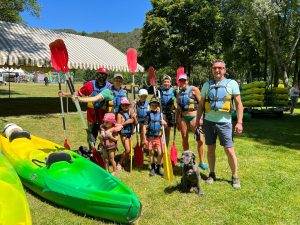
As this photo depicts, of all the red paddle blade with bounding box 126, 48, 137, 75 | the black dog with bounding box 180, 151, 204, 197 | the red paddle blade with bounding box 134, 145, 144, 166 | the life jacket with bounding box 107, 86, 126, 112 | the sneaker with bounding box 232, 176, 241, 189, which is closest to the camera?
the black dog with bounding box 180, 151, 204, 197

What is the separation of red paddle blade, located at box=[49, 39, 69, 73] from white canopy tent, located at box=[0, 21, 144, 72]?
6.15 meters

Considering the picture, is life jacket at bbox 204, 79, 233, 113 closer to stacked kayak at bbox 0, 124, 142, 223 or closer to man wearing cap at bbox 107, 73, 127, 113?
man wearing cap at bbox 107, 73, 127, 113

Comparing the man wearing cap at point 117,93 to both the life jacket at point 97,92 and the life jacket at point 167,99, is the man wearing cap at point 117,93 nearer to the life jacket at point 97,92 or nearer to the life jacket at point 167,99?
the life jacket at point 97,92

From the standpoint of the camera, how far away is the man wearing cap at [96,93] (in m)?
5.73

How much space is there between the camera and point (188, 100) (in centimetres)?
590

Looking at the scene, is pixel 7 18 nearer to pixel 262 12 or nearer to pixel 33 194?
pixel 262 12

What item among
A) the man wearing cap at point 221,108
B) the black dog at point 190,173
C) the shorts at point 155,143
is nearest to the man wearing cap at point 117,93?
the shorts at point 155,143

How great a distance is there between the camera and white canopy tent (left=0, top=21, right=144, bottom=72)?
12.0 m

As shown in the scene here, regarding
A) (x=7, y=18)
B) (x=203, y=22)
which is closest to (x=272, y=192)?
(x=203, y=22)

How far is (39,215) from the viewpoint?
4117 mm

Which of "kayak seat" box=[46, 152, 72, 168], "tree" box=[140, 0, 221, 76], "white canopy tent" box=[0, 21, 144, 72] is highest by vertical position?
"tree" box=[140, 0, 221, 76]

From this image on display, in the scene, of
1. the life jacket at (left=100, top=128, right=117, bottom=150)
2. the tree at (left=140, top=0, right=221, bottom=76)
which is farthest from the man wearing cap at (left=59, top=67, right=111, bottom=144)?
the tree at (left=140, top=0, right=221, bottom=76)

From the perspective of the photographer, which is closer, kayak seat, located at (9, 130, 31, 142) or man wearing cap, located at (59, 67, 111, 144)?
man wearing cap, located at (59, 67, 111, 144)

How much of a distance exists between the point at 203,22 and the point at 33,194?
22.9 meters
